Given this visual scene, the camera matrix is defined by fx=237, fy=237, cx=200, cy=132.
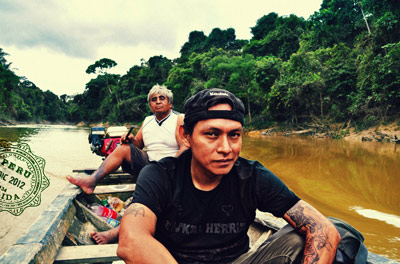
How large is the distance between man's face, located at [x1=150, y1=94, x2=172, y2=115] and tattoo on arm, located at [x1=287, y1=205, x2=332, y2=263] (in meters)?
2.03

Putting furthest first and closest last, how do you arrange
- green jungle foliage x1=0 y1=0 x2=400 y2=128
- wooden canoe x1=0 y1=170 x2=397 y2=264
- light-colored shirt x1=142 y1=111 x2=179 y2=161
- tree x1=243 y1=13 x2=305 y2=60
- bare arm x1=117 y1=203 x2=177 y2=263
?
tree x1=243 y1=13 x2=305 y2=60, green jungle foliage x1=0 y1=0 x2=400 y2=128, light-colored shirt x1=142 y1=111 x2=179 y2=161, wooden canoe x1=0 y1=170 x2=397 y2=264, bare arm x1=117 y1=203 x2=177 y2=263

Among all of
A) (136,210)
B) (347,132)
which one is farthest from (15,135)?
(347,132)

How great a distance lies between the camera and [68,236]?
6.42ft

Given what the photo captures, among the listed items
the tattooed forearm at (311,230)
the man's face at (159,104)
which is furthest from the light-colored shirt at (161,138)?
the tattooed forearm at (311,230)

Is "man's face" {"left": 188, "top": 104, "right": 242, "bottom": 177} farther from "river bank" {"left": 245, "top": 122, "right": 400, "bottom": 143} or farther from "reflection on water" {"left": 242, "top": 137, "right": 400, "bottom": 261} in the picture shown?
"river bank" {"left": 245, "top": 122, "right": 400, "bottom": 143}

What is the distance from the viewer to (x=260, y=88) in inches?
702

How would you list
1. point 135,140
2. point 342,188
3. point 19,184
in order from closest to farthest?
1. point 135,140
2. point 342,188
3. point 19,184

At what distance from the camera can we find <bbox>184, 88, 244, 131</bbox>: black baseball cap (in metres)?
1.20

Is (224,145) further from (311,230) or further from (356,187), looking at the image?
(356,187)

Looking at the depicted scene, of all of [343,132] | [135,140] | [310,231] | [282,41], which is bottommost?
[343,132]

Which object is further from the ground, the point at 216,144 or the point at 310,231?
the point at 216,144

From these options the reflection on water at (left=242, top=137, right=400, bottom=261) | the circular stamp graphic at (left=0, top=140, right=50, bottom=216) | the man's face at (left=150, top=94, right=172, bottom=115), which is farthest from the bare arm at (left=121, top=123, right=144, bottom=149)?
the reflection on water at (left=242, top=137, right=400, bottom=261)

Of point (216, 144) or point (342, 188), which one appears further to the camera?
point (342, 188)

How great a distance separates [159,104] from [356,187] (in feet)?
13.2
